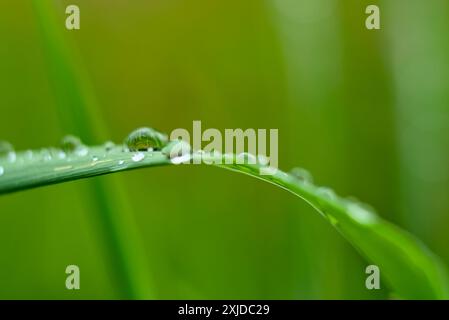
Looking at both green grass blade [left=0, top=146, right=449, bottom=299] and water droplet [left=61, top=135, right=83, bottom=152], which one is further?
water droplet [left=61, top=135, right=83, bottom=152]

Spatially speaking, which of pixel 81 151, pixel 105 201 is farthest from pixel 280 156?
pixel 81 151

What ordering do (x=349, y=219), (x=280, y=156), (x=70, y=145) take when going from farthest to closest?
(x=280, y=156) < (x=70, y=145) < (x=349, y=219)

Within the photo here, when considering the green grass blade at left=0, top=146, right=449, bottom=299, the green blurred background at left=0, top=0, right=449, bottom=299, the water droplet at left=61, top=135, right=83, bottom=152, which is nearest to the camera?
the green grass blade at left=0, top=146, right=449, bottom=299

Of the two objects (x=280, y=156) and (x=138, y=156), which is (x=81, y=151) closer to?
(x=138, y=156)

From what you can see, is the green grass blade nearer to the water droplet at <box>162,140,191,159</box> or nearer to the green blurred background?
the water droplet at <box>162,140,191,159</box>

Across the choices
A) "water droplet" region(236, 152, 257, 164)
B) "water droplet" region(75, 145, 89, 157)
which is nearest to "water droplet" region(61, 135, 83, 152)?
"water droplet" region(75, 145, 89, 157)

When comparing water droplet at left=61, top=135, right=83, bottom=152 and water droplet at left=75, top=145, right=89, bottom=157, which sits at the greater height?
water droplet at left=61, top=135, right=83, bottom=152

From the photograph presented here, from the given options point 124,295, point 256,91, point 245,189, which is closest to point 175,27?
A: point 256,91
